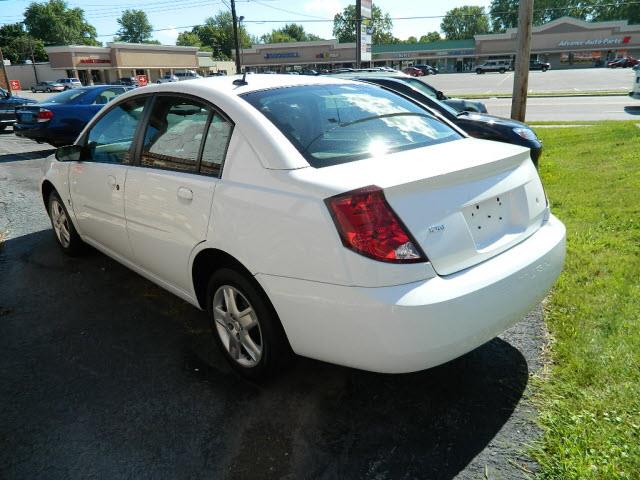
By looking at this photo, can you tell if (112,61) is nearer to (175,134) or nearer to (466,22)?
(175,134)

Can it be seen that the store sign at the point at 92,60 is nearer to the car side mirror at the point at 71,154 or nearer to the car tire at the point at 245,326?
the car side mirror at the point at 71,154

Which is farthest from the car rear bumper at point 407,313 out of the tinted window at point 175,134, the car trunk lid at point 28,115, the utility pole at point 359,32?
the utility pole at point 359,32

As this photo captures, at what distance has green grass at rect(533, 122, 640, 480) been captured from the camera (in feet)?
7.11

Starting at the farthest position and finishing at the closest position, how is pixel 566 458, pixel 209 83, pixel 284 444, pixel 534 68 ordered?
pixel 534 68 < pixel 209 83 < pixel 284 444 < pixel 566 458

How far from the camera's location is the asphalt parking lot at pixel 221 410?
2.26m

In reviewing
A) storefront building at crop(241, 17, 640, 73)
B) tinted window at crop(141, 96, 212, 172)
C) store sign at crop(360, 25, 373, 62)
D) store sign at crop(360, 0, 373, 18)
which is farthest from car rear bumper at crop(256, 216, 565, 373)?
storefront building at crop(241, 17, 640, 73)

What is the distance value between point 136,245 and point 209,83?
127 cm

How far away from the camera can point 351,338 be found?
7.05ft

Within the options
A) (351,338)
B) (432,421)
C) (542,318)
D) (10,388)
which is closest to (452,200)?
(351,338)

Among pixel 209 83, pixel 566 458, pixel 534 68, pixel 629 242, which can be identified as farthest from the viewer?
pixel 534 68

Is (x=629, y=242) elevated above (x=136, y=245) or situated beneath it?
situated beneath

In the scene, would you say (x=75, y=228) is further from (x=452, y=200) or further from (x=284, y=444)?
(x=452, y=200)

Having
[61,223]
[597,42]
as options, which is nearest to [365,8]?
[61,223]

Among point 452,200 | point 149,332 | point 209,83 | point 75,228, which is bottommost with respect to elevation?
point 149,332
